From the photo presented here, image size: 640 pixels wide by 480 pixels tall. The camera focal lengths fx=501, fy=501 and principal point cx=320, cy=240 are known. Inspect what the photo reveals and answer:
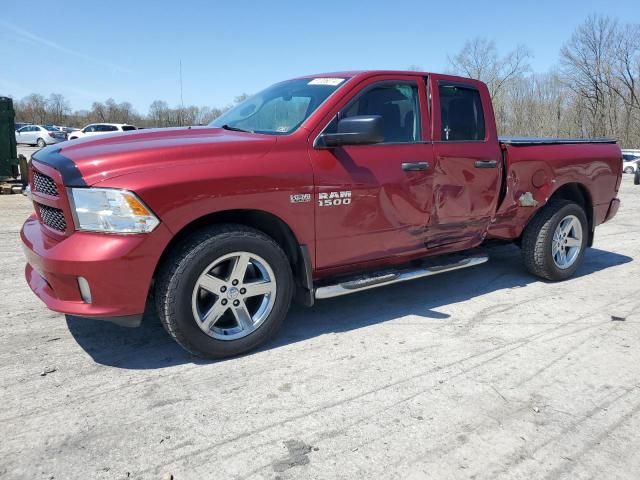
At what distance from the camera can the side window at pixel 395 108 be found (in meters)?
3.91

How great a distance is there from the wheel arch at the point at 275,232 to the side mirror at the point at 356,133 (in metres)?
0.63

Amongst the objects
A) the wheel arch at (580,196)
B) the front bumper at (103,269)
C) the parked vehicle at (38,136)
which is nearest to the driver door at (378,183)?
the front bumper at (103,269)

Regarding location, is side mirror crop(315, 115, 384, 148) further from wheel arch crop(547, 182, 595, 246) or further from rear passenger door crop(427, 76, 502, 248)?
wheel arch crop(547, 182, 595, 246)

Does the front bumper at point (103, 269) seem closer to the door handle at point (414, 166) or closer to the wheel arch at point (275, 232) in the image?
the wheel arch at point (275, 232)

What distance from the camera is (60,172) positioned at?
2914mm

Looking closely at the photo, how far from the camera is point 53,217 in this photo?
3.08 meters

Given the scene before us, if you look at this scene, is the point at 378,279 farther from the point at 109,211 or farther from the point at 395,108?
the point at 109,211

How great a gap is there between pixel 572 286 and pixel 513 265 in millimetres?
860

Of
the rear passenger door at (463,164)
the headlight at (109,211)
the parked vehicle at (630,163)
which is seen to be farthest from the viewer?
the parked vehicle at (630,163)

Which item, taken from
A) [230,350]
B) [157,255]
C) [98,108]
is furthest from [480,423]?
[98,108]

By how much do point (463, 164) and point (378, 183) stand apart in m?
1.01

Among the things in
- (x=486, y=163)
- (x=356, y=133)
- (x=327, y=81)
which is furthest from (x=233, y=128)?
(x=486, y=163)

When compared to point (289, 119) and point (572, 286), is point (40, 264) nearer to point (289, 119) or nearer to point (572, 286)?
point (289, 119)

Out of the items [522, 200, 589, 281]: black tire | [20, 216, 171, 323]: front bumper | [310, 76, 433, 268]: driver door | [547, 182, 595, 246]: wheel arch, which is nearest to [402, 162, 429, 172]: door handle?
[310, 76, 433, 268]: driver door
